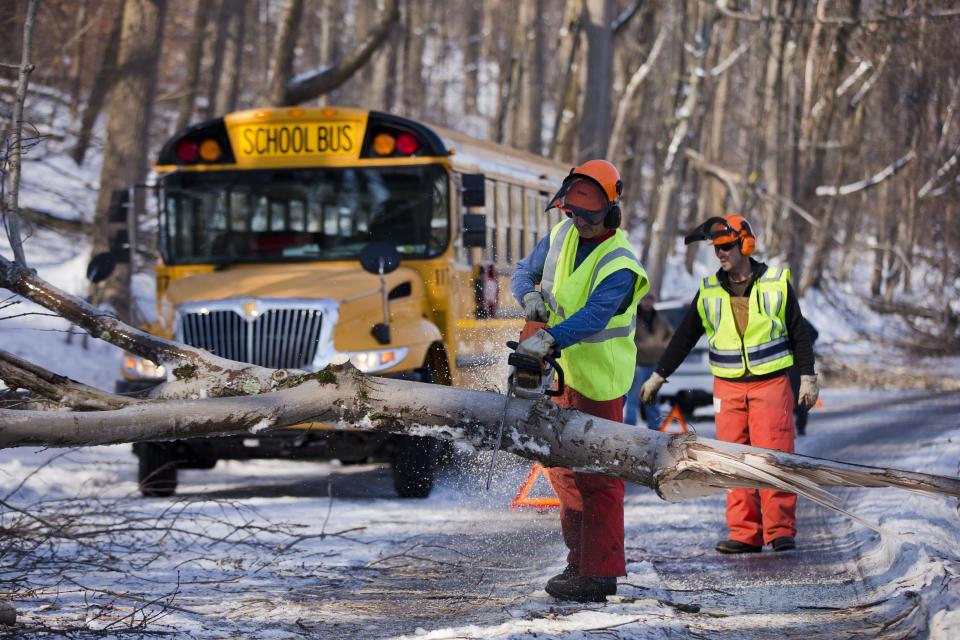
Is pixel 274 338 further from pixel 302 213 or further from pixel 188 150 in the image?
pixel 188 150

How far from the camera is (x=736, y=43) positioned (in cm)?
3725

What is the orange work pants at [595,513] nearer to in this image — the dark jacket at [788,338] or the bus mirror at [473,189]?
the dark jacket at [788,338]

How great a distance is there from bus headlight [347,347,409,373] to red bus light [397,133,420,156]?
68.2 inches

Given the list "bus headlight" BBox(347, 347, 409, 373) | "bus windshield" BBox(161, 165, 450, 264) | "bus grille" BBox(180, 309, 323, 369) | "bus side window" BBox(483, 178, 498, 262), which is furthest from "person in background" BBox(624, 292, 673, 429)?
"bus grille" BBox(180, 309, 323, 369)

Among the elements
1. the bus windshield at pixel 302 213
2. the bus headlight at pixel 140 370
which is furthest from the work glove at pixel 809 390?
the bus headlight at pixel 140 370

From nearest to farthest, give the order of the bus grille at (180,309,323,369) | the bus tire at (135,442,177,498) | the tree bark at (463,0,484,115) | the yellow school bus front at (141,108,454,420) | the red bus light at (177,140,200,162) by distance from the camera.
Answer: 1. the bus grille at (180,309,323,369)
2. the yellow school bus front at (141,108,454,420)
3. the bus tire at (135,442,177,498)
4. the red bus light at (177,140,200,162)
5. the tree bark at (463,0,484,115)

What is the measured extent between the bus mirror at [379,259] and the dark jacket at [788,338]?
2.26 m

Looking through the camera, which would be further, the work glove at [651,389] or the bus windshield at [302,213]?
the bus windshield at [302,213]

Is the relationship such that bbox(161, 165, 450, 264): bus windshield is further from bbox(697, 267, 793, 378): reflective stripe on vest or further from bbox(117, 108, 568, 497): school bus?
bbox(697, 267, 793, 378): reflective stripe on vest

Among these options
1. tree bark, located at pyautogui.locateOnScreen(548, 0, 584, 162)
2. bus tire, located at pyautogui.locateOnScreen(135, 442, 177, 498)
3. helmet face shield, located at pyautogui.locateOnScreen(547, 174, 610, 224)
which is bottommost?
bus tire, located at pyautogui.locateOnScreen(135, 442, 177, 498)

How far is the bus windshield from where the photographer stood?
10.3 meters

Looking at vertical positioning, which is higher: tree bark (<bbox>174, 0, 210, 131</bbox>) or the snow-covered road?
tree bark (<bbox>174, 0, 210, 131</bbox>)

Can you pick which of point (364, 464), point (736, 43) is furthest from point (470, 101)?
point (364, 464)

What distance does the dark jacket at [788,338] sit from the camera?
7816mm
